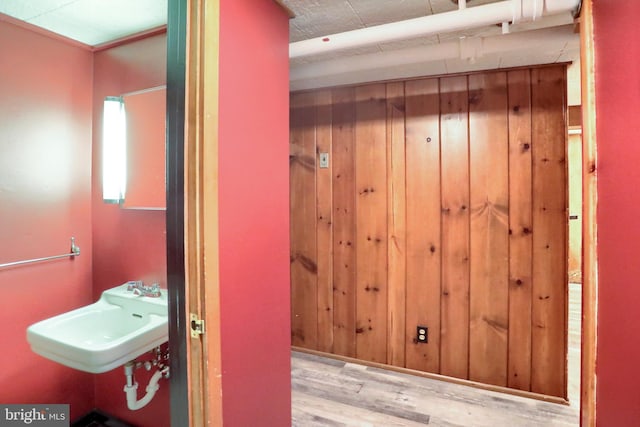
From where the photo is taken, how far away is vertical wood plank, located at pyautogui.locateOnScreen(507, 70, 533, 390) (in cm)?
200

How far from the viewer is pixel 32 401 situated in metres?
1.51

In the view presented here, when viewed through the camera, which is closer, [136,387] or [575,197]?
[136,387]

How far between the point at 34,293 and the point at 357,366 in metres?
2.05

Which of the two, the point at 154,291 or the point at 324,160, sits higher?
the point at 324,160

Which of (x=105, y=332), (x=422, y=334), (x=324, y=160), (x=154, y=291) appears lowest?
(x=422, y=334)

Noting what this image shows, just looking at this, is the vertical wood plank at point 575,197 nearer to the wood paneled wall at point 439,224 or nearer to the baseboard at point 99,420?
the wood paneled wall at point 439,224

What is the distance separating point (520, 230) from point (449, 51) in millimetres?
1198

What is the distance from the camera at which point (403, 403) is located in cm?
199

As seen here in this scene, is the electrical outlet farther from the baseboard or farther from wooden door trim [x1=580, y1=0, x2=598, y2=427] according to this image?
the baseboard

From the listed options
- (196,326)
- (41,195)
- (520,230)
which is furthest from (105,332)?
(520,230)

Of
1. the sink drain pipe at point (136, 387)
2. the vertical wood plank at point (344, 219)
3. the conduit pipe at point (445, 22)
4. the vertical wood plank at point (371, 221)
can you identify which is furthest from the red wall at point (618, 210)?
the sink drain pipe at point (136, 387)

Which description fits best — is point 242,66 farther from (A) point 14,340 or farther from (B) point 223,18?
(A) point 14,340

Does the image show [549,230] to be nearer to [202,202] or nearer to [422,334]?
[422,334]

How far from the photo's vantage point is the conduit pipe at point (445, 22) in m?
1.27
